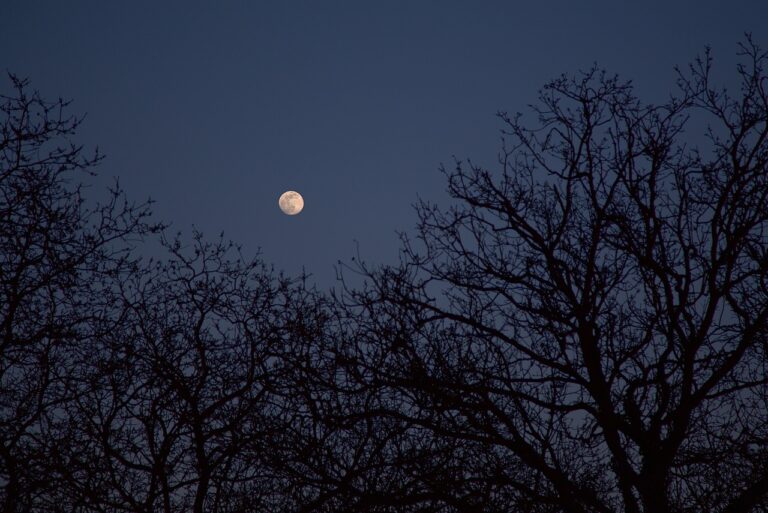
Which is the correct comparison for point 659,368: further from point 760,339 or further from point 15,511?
point 15,511

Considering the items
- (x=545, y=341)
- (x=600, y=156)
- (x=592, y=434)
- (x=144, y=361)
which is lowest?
(x=592, y=434)

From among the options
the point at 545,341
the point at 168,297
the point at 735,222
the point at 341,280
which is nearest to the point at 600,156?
the point at 735,222

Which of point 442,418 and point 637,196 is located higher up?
point 637,196

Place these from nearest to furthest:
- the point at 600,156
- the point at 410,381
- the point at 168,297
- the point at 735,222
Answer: the point at 410,381
the point at 735,222
the point at 600,156
the point at 168,297

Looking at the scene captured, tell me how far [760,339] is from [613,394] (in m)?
1.75

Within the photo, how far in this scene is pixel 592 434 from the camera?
7.42 metres

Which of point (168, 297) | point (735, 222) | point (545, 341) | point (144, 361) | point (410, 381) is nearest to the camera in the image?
point (410, 381)

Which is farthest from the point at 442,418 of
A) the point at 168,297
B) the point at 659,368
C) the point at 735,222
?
the point at 168,297

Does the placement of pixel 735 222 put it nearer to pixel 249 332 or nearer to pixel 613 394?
pixel 613 394

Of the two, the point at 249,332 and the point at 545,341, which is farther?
the point at 249,332

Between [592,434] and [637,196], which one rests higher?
[637,196]

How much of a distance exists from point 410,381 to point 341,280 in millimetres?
1563

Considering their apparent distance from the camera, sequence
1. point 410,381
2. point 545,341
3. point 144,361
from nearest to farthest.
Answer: point 410,381
point 545,341
point 144,361

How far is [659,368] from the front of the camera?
782 centimetres
